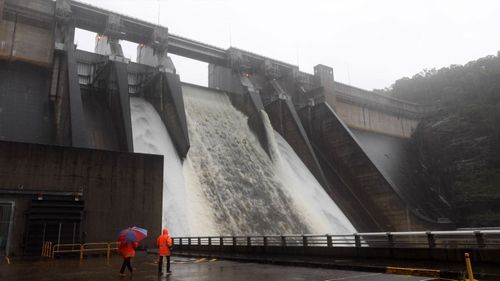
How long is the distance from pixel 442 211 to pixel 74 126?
105 ft

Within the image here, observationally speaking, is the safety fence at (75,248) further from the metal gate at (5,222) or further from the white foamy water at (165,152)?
the white foamy water at (165,152)

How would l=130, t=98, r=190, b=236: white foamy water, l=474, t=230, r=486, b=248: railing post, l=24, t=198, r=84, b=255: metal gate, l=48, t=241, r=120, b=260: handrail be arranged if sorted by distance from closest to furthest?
1. l=474, t=230, r=486, b=248: railing post
2. l=48, t=241, r=120, b=260: handrail
3. l=24, t=198, r=84, b=255: metal gate
4. l=130, t=98, r=190, b=236: white foamy water

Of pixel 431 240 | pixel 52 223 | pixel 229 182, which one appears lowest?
pixel 431 240

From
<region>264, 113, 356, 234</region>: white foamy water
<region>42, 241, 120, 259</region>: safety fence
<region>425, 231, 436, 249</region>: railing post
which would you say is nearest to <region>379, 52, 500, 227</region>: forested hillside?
<region>264, 113, 356, 234</region>: white foamy water

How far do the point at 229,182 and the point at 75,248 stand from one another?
10646mm

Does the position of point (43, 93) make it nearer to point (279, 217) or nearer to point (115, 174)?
point (115, 174)

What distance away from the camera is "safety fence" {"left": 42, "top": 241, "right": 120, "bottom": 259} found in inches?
635

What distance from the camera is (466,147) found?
42.3 metres

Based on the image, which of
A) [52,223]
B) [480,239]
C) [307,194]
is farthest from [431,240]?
[307,194]

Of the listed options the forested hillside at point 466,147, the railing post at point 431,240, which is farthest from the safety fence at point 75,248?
the forested hillside at point 466,147

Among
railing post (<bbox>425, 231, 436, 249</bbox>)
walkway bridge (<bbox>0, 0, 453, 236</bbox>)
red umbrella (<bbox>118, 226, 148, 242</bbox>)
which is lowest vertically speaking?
railing post (<bbox>425, 231, 436, 249</bbox>)

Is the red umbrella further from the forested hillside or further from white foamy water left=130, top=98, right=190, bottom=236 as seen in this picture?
the forested hillside

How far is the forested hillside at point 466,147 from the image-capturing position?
35.9 meters

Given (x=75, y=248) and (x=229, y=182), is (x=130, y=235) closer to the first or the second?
(x=75, y=248)
